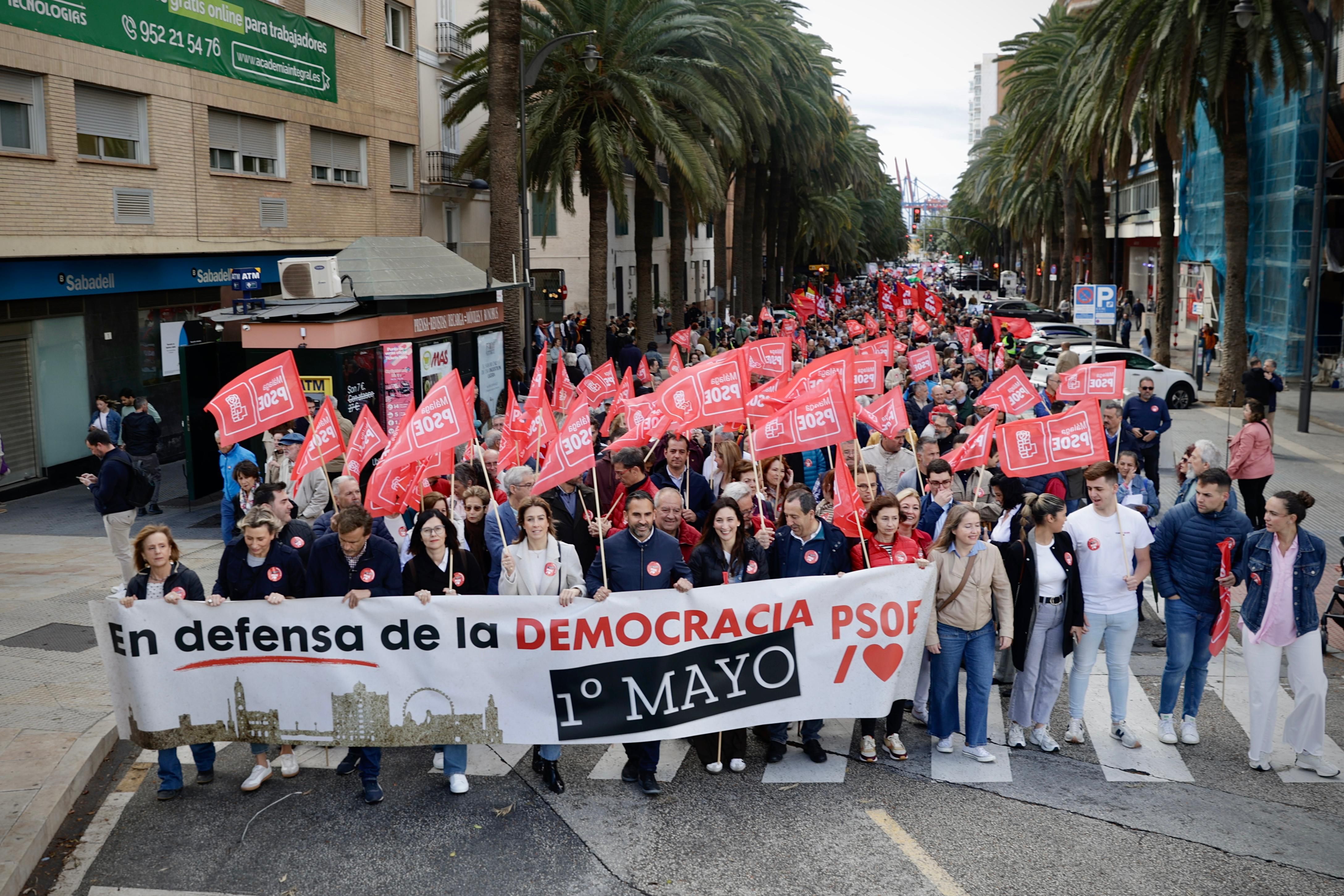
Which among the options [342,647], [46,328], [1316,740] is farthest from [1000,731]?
[46,328]

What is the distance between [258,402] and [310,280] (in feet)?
29.2

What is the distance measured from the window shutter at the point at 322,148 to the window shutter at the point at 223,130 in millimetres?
2806

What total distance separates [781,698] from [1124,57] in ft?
76.0

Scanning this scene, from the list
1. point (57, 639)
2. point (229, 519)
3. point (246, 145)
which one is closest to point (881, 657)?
point (229, 519)

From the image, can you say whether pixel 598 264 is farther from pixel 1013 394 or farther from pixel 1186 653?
pixel 1186 653

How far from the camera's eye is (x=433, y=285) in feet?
67.7

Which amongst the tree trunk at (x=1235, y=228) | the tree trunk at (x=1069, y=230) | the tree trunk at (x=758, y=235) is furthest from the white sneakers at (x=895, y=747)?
the tree trunk at (x=758, y=235)

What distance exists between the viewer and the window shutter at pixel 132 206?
20.5 meters

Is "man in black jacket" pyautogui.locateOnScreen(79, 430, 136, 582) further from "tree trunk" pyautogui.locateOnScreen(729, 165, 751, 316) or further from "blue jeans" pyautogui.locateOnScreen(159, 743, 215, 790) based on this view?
"tree trunk" pyautogui.locateOnScreen(729, 165, 751, 316)

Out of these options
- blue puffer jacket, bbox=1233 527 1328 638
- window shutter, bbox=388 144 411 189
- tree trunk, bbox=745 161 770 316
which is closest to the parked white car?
window shutter, bbox=388 144 411 189

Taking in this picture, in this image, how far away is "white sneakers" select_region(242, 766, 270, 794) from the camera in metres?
7.30

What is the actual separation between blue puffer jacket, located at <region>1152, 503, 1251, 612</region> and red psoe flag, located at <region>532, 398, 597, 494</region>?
3.85m

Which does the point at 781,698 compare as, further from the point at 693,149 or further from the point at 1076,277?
the point at 1076,277

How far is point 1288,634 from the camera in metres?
7.35
